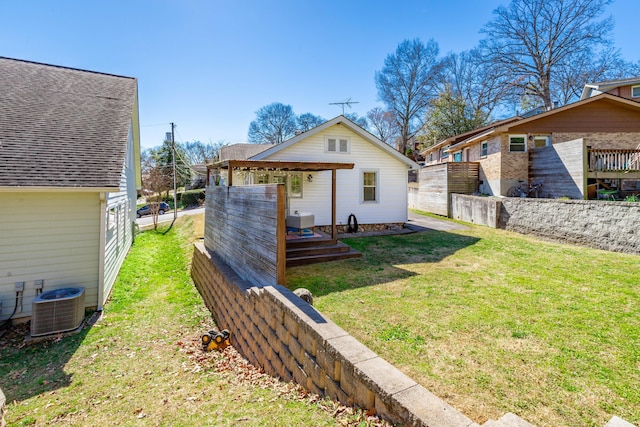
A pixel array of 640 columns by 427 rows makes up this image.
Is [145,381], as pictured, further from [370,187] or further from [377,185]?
[377,185]

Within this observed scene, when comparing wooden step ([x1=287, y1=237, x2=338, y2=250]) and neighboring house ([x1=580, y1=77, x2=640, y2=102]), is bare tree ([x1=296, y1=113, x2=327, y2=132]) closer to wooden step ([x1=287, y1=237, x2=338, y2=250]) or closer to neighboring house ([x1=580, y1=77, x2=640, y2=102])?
neighboring house ([x1=580, y1=77, x2=640, y2=102])

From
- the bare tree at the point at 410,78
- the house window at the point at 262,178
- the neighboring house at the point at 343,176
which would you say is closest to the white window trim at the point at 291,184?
the neighboring house at the point at 343,176

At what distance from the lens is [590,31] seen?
75.5 ft

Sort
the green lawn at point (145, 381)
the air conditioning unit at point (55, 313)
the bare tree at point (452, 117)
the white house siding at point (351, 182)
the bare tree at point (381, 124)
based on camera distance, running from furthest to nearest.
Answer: the bare tree at point (381, 124)
the bare tree at point (452, 117)
the white house siding at point (351, 182)
the air conditioning unit at point (55, 313)
the green lawn at point (145, 381)

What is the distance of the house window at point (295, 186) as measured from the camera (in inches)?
452

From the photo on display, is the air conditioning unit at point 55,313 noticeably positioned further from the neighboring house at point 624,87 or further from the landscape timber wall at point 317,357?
the neighboring house at point 624,87

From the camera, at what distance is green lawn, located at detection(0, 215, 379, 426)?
9.77ft

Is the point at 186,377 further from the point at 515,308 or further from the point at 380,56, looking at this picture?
the point at 380,56

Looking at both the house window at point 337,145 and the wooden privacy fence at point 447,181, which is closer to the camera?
the house window at point 337,145

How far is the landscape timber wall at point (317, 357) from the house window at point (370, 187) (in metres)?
7.63

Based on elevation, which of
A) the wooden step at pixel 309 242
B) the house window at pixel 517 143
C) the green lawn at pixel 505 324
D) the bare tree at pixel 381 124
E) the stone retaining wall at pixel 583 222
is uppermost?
the bare tree at pixel 381 124

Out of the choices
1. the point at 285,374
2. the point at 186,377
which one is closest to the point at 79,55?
the point at 186,377

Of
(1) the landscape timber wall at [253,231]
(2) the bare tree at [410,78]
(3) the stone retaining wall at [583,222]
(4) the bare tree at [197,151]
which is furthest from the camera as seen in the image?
(4) the bare tree at [197,151]

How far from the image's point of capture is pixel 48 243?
6.18 metres
